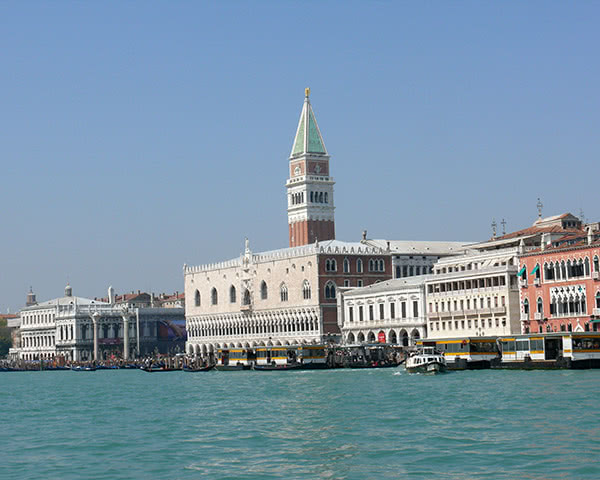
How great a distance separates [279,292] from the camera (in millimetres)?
115250

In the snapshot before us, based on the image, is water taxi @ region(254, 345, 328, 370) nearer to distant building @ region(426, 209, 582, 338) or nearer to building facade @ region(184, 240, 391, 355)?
distant building @ region(426, 209, 582, 338)

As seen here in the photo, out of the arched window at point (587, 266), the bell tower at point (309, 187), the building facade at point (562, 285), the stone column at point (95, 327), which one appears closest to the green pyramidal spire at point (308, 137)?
the bell tower at point (309, 187)

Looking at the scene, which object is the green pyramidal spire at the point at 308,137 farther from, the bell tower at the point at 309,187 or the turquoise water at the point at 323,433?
the turquoise water at the point at 323,433

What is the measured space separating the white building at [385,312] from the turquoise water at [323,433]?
1517 inches

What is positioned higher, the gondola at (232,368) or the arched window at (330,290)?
the arched window at (330,290)

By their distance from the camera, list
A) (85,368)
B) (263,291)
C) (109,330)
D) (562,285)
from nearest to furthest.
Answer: (562,285)
(263,291)
(85,368)
(109,330)

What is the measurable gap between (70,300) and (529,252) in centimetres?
8306

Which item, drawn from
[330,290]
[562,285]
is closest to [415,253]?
[330,290]

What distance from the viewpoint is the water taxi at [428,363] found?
6906 centimetres

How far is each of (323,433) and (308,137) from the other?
9666cm

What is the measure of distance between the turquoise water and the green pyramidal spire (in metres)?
73.8

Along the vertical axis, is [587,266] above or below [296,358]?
above

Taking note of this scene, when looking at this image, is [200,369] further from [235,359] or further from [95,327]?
[95,327]

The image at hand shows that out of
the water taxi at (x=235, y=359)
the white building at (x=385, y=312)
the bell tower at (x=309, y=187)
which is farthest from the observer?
the bell tower at (x=309, y=187)
